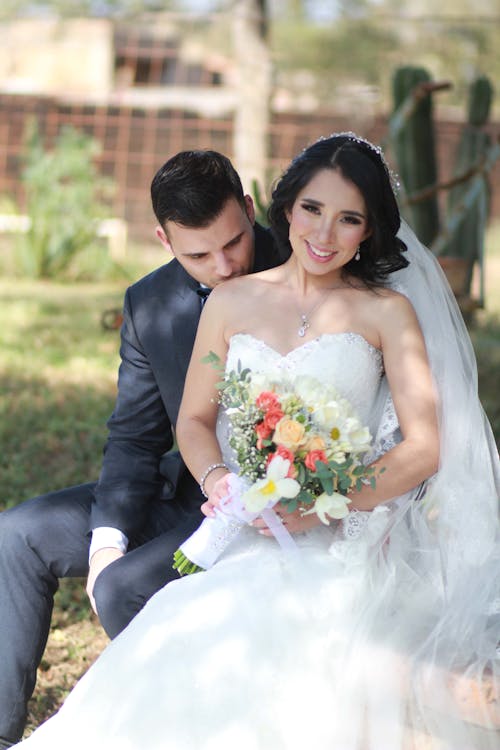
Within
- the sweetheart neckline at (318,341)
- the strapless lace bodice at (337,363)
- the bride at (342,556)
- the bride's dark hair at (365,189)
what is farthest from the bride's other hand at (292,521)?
the bride's dark hair at (365,189)

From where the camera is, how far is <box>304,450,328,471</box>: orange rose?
8.21 ft

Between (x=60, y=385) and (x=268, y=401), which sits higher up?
(x=268, y=401)

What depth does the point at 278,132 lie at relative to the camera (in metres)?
16.0

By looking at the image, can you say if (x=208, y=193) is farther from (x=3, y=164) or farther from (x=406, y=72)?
(x=3, y=164)

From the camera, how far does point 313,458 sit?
2.50 metres

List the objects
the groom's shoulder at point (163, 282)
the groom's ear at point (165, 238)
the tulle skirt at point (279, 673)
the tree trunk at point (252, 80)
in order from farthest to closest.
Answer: the tree trunk at point (252, 80) < the groom's shoulder at point (163, 282) < the groom's ear at point (165, 238) < the tulle skirt at point (279, 673)

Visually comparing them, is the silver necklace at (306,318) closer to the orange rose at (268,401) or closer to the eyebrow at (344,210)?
the eyebrow at (344,210)

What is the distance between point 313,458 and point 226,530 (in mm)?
463

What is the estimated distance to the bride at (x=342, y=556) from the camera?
2477 millimetres

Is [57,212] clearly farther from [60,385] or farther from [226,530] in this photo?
[226,530]

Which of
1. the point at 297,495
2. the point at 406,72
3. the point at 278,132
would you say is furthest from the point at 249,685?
the point at 278,132

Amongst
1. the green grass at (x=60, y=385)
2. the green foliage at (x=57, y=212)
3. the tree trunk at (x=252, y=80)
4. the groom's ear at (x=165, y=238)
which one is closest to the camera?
the groom's ear at (x=165, y=238)

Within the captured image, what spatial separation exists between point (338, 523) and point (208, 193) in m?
1.05

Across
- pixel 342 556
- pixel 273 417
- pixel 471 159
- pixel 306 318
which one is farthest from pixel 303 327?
pixel 471 159
